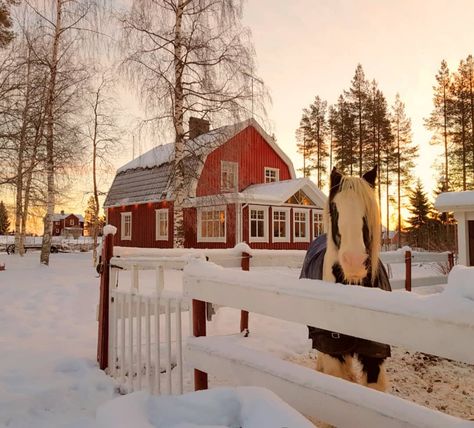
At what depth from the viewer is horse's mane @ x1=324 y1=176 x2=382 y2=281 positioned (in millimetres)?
2367

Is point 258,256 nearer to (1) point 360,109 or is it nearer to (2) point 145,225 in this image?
(2) point 145,225

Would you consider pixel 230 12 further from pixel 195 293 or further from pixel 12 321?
pixel 195 293

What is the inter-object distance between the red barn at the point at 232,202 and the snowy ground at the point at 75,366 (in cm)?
1125

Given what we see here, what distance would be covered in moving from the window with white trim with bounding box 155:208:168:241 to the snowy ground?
44.9 ft

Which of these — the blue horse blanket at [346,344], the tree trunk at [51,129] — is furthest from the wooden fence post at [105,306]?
the tree trunk at [51,129]

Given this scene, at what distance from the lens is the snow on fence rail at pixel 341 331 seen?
115cm

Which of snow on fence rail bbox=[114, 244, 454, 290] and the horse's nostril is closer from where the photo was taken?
the horse's nostril

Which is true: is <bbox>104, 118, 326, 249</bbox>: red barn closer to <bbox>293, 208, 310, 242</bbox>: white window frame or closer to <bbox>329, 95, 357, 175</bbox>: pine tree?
<bbox>293, 208, 310, 242</bbox>: white window frame

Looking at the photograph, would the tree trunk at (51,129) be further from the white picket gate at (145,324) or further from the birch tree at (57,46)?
the white picket gate at (145,324)

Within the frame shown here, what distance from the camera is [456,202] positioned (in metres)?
9.71

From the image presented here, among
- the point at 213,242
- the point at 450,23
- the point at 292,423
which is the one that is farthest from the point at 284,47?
the point at 292,423

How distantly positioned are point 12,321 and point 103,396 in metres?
3.95

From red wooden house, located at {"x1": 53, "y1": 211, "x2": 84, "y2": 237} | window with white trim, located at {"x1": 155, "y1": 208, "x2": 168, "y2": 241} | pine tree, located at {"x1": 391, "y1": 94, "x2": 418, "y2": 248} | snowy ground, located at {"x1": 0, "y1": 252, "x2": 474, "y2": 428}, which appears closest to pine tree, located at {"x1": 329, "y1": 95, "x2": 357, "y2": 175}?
pine tree, located at {"x1": 391, "y1": 94, "x2": 418, "y2": 248}

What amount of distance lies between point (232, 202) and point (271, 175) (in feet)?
18.9
